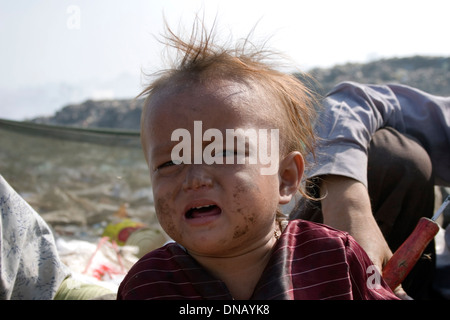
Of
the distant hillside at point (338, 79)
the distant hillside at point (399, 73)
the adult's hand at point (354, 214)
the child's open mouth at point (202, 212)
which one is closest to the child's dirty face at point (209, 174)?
the child's open mouth at point (202, 212)

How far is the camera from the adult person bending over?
1565 mm

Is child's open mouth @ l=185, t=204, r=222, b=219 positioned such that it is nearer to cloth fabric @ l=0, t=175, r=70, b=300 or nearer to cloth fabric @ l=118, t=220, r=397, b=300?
cloth fabric @ l=118, t=220, r=397, b=300

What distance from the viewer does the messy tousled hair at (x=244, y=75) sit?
113cm

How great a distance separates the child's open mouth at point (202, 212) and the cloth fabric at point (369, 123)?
673 millimetres

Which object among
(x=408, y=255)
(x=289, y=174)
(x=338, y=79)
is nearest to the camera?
(x=289, y=174)

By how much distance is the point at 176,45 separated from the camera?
1276 mm

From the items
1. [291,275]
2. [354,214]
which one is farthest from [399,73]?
[291,275]

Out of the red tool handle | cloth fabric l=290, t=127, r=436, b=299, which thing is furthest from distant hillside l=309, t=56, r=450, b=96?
the red tool handle

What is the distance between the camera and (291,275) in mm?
1074

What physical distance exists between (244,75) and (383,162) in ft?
2.78

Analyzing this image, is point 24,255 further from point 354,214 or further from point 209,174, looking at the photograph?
Result: point 354,214

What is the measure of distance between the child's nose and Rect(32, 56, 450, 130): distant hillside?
8.55m

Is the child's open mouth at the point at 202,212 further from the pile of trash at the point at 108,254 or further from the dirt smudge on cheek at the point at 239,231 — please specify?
the pile of trash at the point at 108,254
